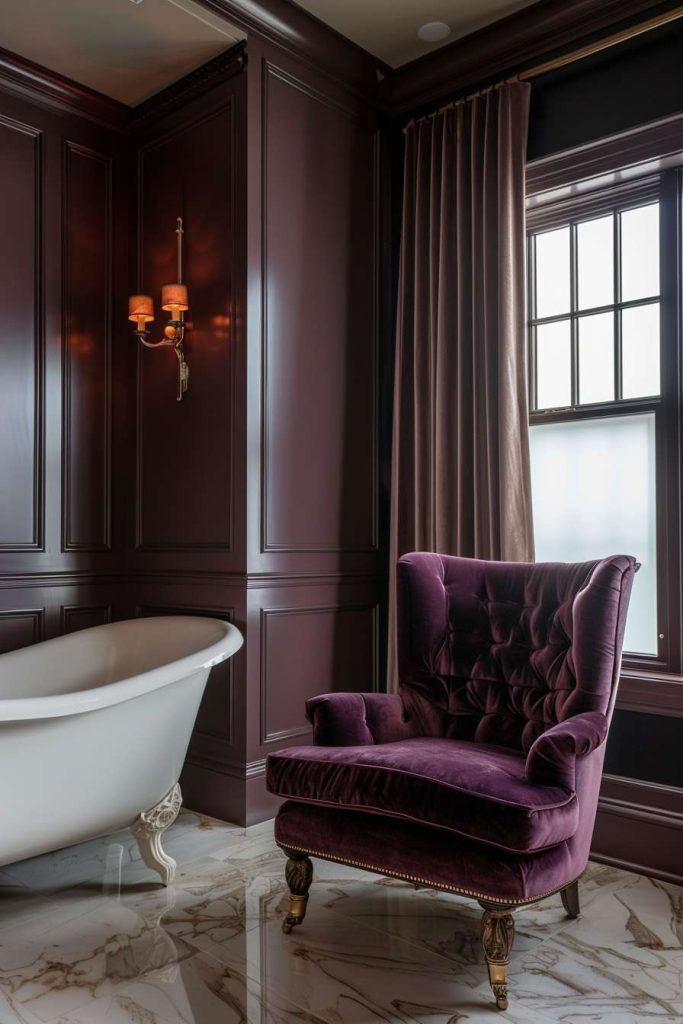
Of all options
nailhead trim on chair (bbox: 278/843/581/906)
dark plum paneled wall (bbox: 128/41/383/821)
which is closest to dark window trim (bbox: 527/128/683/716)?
nailhead trim on chair (bbox: 278/843/581/906)

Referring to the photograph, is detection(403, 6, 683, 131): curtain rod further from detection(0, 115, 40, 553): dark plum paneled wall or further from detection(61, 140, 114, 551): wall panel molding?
detection(0, 115, 40, 553): dark plum paneled wall

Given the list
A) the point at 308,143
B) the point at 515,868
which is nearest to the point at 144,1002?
the point at 515,868

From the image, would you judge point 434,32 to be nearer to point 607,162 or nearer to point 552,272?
point 607,162

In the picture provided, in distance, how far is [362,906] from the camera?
2328 millimetres

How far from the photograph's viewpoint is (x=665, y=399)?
Result: 9.07ft

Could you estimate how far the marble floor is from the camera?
1.82 metres

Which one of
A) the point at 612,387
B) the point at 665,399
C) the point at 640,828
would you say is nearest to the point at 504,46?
the point at 612,387

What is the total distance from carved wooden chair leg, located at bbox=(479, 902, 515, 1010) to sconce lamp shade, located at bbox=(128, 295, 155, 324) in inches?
95.0

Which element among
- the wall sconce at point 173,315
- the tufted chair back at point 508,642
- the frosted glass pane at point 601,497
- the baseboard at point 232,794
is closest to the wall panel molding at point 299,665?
the baseboard at point 232,794

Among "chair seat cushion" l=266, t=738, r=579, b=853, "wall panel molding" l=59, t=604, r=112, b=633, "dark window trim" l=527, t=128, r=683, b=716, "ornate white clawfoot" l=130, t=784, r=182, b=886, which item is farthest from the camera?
"wall panel molding" l=59, t=604, r=112, b=633

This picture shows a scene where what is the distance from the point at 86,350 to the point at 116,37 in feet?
3.87

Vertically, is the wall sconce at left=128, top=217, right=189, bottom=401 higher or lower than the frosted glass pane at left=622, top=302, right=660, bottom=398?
higher

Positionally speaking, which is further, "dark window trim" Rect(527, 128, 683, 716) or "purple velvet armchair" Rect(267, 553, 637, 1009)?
"dark window trim" Rect(527, 128, 683, 716)

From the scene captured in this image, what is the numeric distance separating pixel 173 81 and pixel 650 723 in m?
3.03
